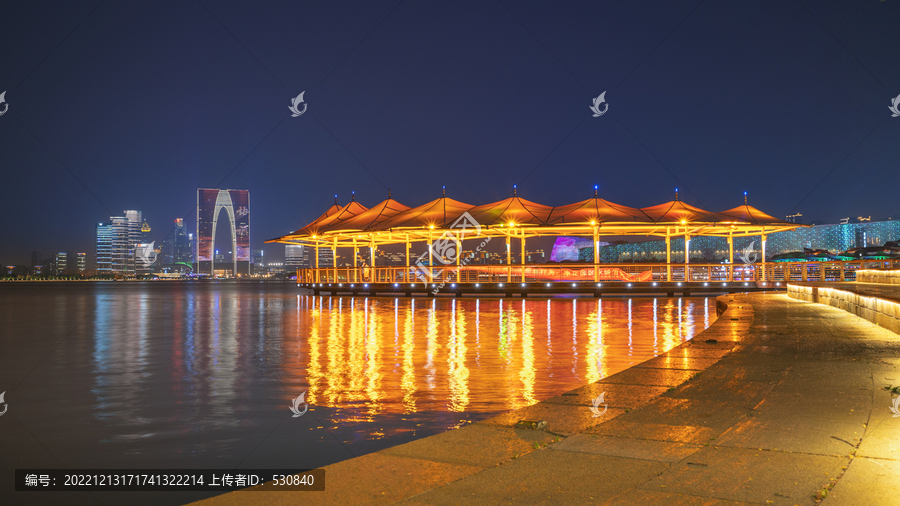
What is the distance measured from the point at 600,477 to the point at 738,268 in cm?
3522

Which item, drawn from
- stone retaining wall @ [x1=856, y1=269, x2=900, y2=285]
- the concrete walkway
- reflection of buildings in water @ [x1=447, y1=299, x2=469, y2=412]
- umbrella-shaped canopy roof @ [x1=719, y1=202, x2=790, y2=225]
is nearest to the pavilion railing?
umbrella-shaped canopy roof @ [x1=719, y1=202, x2=790, y2=225]

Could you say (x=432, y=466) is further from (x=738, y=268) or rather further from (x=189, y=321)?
(x=738, y=268)

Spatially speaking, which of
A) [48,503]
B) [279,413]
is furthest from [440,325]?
[48,503]

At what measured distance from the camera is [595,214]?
3288 cm

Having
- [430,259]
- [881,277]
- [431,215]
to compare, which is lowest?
[881,277]

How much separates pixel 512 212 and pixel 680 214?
360 inches

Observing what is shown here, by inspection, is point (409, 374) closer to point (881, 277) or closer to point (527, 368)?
point (527, 368)

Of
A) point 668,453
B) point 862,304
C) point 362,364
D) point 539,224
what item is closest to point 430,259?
point 539,224

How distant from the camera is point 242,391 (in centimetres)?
779

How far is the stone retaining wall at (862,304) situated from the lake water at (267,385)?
3406 millimetres

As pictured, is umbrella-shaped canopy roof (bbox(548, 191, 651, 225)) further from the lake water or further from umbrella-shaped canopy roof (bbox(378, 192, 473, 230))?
the lake water

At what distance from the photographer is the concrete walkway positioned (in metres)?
3.10

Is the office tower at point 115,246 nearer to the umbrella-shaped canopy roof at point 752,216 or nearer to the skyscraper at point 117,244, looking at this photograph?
the skyscraper at point 117,244

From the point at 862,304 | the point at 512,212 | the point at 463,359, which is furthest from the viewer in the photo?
the point at 512,212
